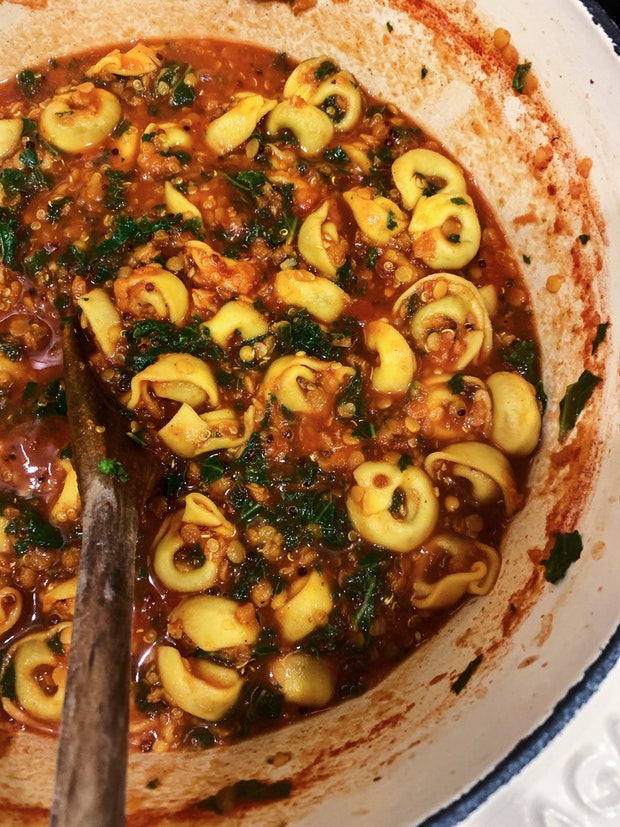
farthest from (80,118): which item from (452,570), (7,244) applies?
(452,570)

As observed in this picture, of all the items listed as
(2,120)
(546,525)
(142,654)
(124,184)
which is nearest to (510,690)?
(546,525)

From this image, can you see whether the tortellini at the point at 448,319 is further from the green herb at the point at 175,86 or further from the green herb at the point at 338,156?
the green herb at the point at 175,86

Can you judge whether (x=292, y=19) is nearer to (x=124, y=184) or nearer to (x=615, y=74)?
(x=124, y=184)

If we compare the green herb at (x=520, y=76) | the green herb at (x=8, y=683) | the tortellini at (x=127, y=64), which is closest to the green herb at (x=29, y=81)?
the tortellini at (x=127, y=64)

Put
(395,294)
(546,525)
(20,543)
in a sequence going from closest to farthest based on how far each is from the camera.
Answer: (546,525), (20,543), (395,294)

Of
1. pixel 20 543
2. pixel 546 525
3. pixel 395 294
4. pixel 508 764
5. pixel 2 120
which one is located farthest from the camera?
pixel 2 120

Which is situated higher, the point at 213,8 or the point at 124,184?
the point at 213,8
